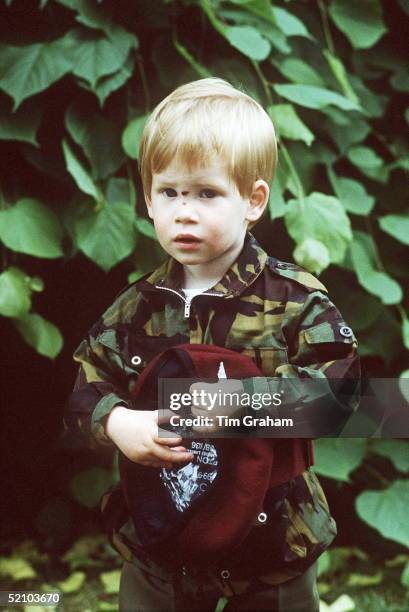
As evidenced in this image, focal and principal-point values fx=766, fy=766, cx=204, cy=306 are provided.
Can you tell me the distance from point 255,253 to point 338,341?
0.45 ft

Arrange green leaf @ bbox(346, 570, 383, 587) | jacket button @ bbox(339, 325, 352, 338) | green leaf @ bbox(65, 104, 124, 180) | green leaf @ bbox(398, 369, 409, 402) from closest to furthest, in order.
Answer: jacket button @ bbox(339, 325, 352, 338) → green leaf @ bbox(398, 369, 409, 402) → green leaf @ bbox(65, 104, 124, 180) → green leaf @ bbox(346, 570, 383, 587)

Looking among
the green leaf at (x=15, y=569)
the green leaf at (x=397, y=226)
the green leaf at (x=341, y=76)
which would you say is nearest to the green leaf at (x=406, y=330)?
the green leaf at (x=397, y=226)

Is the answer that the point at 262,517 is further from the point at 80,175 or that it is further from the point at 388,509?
the point at 80,175

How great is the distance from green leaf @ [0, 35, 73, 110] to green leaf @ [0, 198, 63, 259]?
0.15 metres

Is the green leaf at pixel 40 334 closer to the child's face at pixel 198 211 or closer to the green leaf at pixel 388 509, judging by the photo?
the child's face at pixel 198 211

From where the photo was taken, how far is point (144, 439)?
779 millimetres

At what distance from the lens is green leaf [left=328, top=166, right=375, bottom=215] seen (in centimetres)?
116

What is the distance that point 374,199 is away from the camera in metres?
1.19

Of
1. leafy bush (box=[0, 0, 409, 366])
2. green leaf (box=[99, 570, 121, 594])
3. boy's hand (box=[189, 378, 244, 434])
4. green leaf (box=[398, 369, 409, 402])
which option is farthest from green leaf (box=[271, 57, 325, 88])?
green leaf (box=[99, 570, 121, 594])

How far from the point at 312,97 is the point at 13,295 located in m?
0.51

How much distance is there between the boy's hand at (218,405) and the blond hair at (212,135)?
197 mm

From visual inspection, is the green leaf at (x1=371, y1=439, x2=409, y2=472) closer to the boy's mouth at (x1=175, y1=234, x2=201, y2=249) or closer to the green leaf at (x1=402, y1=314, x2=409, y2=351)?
the green leaf at (x1=402, y1=314, x2=409, y2=351)

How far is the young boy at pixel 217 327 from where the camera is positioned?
0.77 m

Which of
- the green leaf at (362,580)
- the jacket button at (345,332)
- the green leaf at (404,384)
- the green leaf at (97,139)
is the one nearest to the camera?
the jacket button at (345,332)
